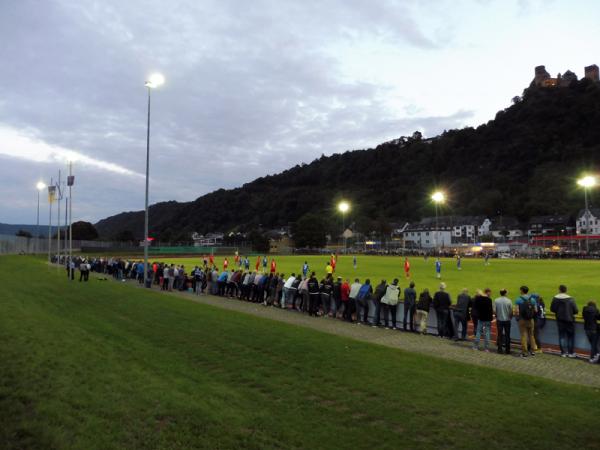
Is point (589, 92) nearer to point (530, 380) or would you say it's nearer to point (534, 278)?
point (534, 278)


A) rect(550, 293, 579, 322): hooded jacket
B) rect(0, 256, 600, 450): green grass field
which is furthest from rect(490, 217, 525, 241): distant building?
rect(0, 256, 600, 450): green grass field

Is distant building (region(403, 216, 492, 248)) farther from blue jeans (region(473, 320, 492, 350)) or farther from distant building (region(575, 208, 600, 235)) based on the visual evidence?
blue jeans (region(473, 320, 492, 350))

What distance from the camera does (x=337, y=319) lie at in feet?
57.2

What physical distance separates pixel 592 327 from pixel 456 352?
3.39 metres

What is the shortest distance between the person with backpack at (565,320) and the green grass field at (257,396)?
132 inches

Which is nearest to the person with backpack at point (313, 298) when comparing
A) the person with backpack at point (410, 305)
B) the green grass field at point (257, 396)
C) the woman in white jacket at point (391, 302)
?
the woman in white jacket at point (391, 302)

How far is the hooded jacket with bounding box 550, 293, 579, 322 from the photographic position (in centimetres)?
1162

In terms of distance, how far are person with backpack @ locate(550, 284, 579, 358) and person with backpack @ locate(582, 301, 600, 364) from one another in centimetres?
33

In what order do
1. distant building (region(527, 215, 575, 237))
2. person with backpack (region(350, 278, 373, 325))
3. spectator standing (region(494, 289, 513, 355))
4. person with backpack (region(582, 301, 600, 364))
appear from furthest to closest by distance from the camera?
distant building (region(527, 215, 575, 237))
person with backpack (region(350, 278, 373, 325))
spectator standing (region(494, 289, 513, 355))
person with backpack (region(582, 301, 600, 364))

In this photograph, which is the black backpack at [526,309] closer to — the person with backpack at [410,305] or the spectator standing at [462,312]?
the spectator standing at [462,312]

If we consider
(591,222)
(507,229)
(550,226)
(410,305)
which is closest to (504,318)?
(410,305)

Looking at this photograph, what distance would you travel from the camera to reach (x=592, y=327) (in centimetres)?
1131

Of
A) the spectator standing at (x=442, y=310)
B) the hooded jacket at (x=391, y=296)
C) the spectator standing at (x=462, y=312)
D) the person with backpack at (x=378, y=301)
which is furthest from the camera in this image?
the person with backpack at (x=378, y=301)

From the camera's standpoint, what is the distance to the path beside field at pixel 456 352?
33.1 feet
